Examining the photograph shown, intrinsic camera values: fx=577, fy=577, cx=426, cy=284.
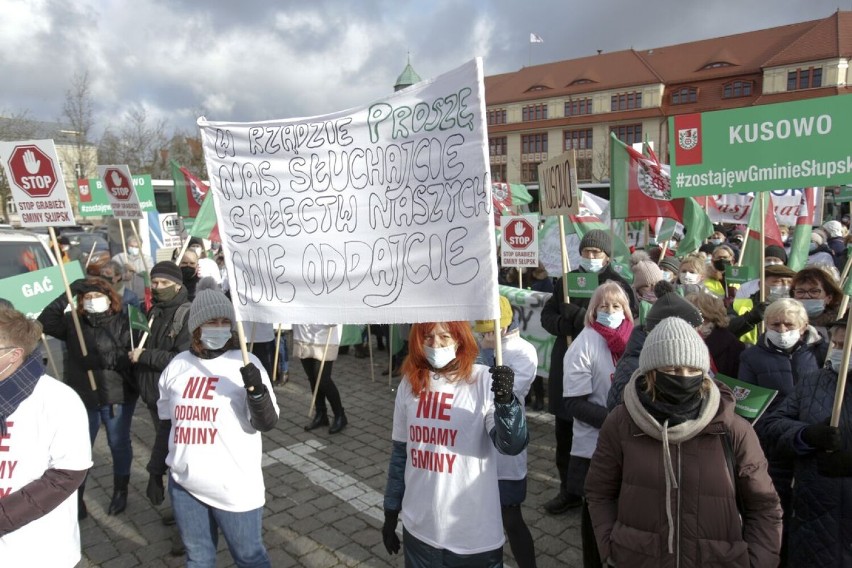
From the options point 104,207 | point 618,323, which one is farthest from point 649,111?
point 618,323

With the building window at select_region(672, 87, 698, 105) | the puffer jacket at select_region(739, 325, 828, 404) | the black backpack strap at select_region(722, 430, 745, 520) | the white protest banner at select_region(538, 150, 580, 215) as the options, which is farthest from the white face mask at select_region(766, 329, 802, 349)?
the building window at select_region(672, 87, 698, 105)

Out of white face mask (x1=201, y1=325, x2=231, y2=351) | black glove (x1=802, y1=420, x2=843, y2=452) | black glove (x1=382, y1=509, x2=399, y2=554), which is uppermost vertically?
white face mask (x1=201, y1=325, x2=231, y2=351)

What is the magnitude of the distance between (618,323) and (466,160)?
6.42 ft

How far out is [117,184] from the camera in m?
8.05

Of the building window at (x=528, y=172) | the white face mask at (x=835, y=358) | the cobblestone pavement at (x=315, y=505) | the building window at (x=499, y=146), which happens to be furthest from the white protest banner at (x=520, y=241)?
the building window at (x=499, y=146)

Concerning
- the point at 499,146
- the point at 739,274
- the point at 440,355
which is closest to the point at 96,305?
the point at 440,355

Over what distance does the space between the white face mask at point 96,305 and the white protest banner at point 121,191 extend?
147 inches

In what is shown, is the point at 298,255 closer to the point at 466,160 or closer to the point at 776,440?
the point at 466,160

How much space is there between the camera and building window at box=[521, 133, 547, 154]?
62375 millimetres

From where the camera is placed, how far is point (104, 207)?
11305mm

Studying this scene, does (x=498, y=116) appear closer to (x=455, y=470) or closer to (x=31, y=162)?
(x=31, y=162)

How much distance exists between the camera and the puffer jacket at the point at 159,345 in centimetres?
431

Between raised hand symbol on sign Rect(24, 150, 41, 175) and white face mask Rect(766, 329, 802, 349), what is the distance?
6.06 meters

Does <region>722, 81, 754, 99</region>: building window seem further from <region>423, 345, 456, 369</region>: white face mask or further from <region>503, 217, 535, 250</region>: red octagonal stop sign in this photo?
<region>423, 345, 456, 369</region>: white face mask
